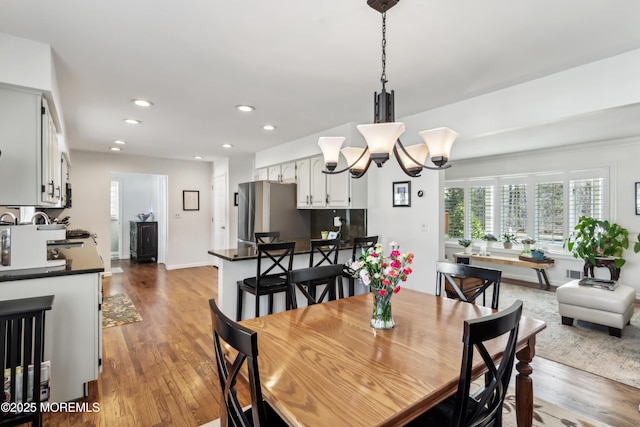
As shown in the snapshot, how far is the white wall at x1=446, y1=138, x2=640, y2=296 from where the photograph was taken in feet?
15.7

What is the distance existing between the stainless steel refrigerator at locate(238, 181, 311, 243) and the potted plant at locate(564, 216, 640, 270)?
427 cm

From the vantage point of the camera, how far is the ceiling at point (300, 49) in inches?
66.9

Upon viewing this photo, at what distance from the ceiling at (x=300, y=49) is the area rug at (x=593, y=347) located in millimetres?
2123

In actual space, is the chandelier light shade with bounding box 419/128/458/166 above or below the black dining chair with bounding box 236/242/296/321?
above

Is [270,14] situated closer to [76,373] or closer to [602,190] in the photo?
[76,373]

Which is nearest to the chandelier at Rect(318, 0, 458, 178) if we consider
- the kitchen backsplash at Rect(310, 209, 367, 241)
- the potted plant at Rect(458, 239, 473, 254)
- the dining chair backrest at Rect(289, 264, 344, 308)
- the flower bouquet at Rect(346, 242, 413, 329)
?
the flower bouquet at Rect(346, 242, 413, 329)

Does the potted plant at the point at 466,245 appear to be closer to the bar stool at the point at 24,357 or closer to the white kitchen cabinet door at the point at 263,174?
the white kitchen cabinet door at the point at 263,174

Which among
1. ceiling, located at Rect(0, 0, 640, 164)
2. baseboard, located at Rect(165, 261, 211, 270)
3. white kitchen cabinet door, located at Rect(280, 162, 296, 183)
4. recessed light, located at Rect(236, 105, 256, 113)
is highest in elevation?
recessed light, located at Rect(236, 105, 256, 113)

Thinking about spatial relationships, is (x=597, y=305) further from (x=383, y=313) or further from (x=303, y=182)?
(x=303, y=182)

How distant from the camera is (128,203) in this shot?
26.9ft

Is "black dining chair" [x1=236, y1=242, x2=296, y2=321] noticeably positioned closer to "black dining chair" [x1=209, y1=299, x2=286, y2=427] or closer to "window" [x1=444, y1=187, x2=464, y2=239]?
"black dining chair" [x1=209, y1=299, x2=286, y2=427]

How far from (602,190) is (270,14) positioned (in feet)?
19.4

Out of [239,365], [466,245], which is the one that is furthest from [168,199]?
[239,365]

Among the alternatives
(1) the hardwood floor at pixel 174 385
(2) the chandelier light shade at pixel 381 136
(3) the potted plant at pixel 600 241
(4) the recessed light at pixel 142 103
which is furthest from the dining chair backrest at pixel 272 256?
(3) the potted plant at pixel 600 241
